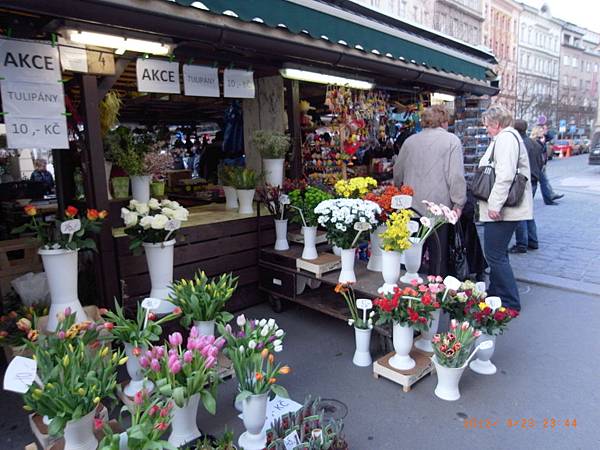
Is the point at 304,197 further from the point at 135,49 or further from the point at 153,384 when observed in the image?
the point at 153,384

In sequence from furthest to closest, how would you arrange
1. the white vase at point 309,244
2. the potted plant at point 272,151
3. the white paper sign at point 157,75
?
1. the potted plant at point 272,151
2. the white vase at point 309,244
3. the white paper sign at point 157,75

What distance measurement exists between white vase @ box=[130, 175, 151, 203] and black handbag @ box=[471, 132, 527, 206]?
2.82 m

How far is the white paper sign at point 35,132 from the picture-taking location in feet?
8.64

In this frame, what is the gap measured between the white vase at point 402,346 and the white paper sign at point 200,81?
2548 mm

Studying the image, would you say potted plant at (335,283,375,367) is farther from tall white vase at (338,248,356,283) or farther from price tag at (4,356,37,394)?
price tag at (4,356,37,394)

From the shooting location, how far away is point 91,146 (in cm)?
313

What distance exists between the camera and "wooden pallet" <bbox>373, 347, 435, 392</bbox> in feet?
9.29

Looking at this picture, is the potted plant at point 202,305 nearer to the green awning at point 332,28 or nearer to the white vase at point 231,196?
the white vase at point 231,196

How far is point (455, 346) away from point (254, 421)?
4.30 ft

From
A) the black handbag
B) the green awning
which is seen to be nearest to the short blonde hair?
the black handbag

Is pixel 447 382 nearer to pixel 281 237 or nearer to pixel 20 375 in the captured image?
pixel 281 237

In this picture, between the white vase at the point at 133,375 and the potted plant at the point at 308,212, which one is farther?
the potted plant at the point at 308,212
